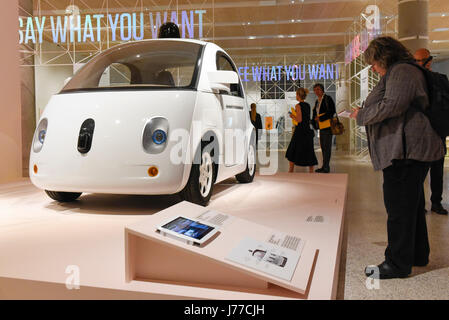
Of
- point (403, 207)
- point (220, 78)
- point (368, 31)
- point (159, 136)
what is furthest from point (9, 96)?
point (368, 31)

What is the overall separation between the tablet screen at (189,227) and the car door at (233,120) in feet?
6.49

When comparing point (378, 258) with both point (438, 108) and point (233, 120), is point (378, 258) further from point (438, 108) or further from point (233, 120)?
point (233, 120)

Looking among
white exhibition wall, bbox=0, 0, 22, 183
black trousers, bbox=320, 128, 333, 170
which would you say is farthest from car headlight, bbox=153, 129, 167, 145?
black trousers, bbox=320, 128, 333, 170

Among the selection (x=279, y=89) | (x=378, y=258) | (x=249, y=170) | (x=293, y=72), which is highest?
(x=293, y=72)

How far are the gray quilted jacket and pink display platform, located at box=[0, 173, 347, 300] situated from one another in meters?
0.59

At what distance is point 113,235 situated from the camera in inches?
97.2

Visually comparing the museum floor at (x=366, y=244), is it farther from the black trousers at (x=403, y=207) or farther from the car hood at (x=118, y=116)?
the car hood at (x=118, y=116)

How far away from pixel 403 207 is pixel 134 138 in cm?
174

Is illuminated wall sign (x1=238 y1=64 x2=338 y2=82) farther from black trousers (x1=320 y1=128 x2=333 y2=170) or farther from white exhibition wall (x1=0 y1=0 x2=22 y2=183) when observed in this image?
white exhibition wall (x1=0 y1=0 x2=22 y2=183)

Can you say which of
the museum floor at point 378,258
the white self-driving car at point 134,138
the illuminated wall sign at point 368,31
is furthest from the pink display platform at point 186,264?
the illuminated wall sign at point 368,31

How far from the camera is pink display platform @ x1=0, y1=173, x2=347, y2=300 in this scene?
5.40 ft
